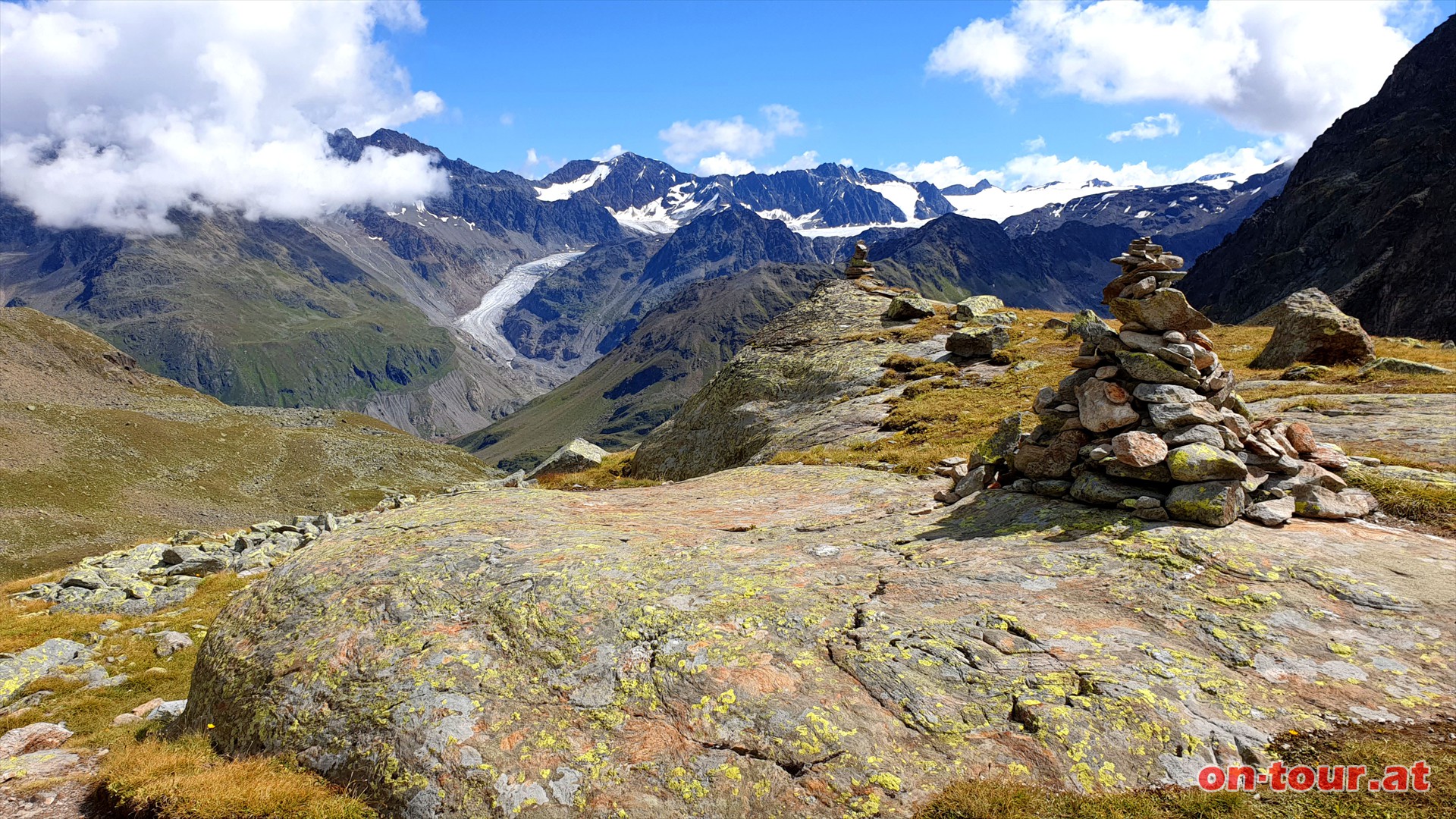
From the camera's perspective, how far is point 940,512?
16766mm

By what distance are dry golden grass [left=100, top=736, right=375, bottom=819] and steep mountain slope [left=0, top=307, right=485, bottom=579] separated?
117 metres

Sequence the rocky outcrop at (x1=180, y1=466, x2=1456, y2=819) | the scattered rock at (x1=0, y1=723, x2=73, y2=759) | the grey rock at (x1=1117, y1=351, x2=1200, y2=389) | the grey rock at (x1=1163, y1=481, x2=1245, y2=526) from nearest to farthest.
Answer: the rocky outcrop at (x1=180, y1=466, x2=1456, y2=819), the grey rock at (x1=1163, y1=481, x2=1245, y2=526), the scattered rock at (x1=0, y1=723, x2=73, y2=759), the grey rock at (x1=1117, y1=351, x2=1200, y2=389)

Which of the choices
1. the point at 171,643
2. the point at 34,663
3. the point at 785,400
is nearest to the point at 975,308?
the point at 785,400

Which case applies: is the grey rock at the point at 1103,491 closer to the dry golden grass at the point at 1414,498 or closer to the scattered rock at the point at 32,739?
the dry golden grass at the point at 1414,498

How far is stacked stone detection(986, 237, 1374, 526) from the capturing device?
13508 mm

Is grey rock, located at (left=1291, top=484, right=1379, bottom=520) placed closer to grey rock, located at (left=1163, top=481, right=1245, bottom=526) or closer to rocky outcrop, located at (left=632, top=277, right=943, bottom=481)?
grey rock, located at (left=1163, top=481, right=1245, bottom=526)

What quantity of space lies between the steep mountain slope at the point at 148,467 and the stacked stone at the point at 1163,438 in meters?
128

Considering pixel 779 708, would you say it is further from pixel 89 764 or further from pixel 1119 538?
pixel 89 764

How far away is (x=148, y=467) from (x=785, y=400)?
162 meters

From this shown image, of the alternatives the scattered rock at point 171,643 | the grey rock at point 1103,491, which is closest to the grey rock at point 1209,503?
the grey rock at point 1103,491

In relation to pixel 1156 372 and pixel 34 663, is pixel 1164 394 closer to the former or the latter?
pixel 1156 372

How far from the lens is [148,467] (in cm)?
13850

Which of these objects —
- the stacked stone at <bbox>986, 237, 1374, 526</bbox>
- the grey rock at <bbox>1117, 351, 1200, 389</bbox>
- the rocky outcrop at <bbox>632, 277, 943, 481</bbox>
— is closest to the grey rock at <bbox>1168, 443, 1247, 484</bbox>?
the stacked stone at <bbox>986, 237, 1374, 526</bbox>

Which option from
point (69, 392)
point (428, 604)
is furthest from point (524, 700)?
point (69, 392)
